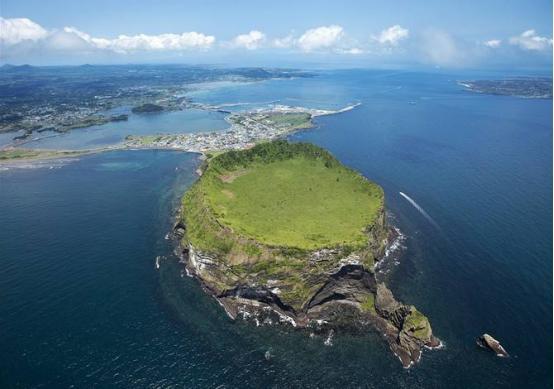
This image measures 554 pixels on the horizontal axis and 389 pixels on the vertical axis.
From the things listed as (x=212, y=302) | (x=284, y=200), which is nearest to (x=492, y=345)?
(x=212, y=302)

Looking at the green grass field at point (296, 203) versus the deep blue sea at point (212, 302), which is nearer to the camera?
the deep blue sea at point (212, 302)

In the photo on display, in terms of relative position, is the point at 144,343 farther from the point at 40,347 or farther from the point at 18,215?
the point at 18,215

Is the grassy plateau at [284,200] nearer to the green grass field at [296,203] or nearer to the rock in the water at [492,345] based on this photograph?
the green grass field at [296,203]

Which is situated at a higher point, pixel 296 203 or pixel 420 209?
pixel 296 203

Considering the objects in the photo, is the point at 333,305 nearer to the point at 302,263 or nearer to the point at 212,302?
the point at 302,263

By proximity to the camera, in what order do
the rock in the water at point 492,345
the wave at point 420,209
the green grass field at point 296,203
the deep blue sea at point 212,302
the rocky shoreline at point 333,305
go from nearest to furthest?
the deep blue sea at point 212,302, the rock in the water at point 492,345, the rocky shoreline at point 333,305, the green grass field at point 296,203, the wave at point 420,209

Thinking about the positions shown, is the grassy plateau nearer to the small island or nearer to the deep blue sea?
the small island

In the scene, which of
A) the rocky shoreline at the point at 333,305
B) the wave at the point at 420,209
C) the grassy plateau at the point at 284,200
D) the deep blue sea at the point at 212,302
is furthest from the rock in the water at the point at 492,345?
the wave at the point at 420,209

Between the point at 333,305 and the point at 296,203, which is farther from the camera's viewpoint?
the point at 296,203

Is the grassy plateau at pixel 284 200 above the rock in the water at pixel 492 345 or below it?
above
